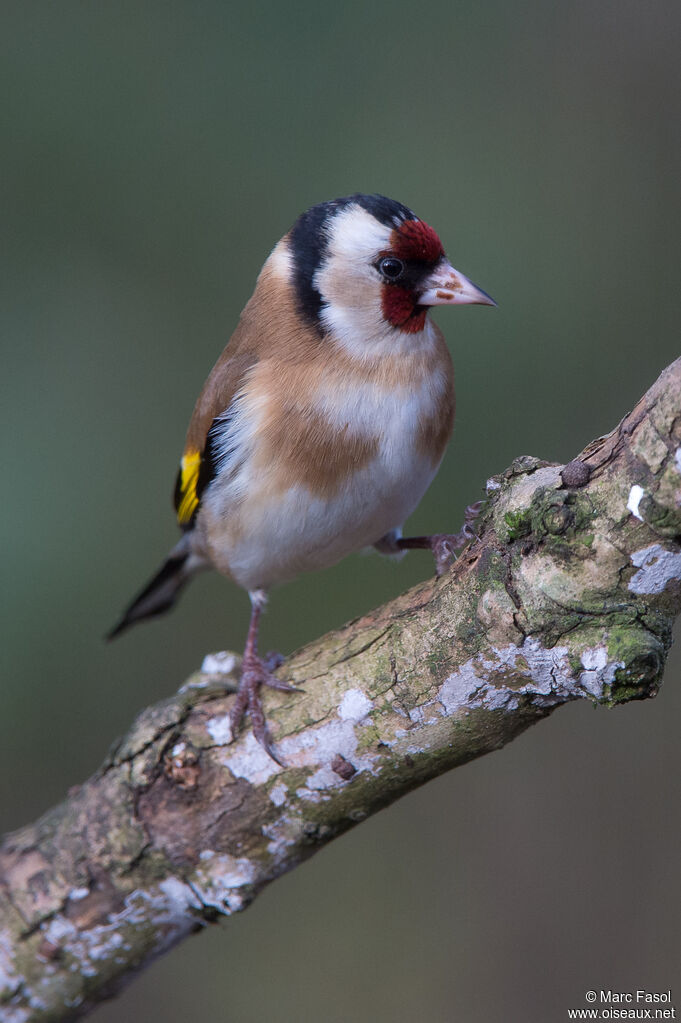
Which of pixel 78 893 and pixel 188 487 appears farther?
pixel 188 487

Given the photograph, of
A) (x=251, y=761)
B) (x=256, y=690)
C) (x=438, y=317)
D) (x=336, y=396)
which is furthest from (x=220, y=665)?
(x=438, y=317)

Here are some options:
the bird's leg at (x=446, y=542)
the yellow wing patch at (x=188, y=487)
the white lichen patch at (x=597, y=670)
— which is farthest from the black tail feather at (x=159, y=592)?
the white lichen patch at (x=597, y=670)

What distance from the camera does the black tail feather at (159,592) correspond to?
3.70 metres

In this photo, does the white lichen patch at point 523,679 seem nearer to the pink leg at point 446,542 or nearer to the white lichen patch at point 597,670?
the white lichen patch at point 597,670

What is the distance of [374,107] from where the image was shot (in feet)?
12.2

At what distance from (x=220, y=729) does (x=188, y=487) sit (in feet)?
3.19

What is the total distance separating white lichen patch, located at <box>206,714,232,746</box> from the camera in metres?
2.56

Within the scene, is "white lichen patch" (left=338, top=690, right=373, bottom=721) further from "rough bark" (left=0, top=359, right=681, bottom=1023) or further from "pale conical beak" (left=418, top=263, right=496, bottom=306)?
"pale conical beak" (left=418, top=263, right=496, bottom=306)

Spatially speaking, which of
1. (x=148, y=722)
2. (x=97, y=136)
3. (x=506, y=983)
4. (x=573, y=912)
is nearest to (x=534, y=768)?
(x=573, y=912)

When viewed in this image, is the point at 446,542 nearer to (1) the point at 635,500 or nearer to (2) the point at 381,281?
(2) the point at 381,281

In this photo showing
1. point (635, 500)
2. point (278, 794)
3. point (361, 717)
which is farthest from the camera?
point (278, 794)

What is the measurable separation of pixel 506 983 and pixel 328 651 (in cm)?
228

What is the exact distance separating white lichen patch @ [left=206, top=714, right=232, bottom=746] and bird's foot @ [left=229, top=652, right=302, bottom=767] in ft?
0.05

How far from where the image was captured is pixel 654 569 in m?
1.80
